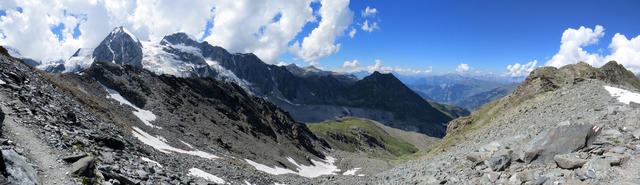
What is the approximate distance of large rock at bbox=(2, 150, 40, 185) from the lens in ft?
36.3

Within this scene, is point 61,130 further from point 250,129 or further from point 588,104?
point 250,129

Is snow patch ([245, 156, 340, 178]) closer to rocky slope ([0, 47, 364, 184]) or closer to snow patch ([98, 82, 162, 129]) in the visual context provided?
rocky slope ([0, 47, 364, 184])

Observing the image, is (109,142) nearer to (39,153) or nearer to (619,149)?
(39,153)

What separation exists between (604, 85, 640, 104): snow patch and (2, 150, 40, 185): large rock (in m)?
44.2

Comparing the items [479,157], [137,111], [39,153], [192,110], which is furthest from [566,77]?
[192,110]

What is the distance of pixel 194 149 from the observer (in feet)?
176

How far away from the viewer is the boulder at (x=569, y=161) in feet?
41.9

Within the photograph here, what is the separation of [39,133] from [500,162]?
25.9 metres

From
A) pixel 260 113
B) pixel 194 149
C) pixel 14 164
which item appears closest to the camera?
pixel 14 164

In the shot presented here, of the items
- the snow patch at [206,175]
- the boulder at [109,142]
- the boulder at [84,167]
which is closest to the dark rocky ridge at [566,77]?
the snow patch at [206,175]

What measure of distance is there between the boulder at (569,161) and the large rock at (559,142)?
0.97m

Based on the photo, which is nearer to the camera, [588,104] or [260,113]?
[588,104]

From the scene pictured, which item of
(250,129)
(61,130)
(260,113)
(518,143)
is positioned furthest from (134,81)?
(518,143)

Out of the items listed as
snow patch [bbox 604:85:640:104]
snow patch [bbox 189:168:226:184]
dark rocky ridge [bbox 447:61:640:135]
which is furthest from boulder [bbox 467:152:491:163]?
dark rocky ridge [bbox 447:61:640:135]
